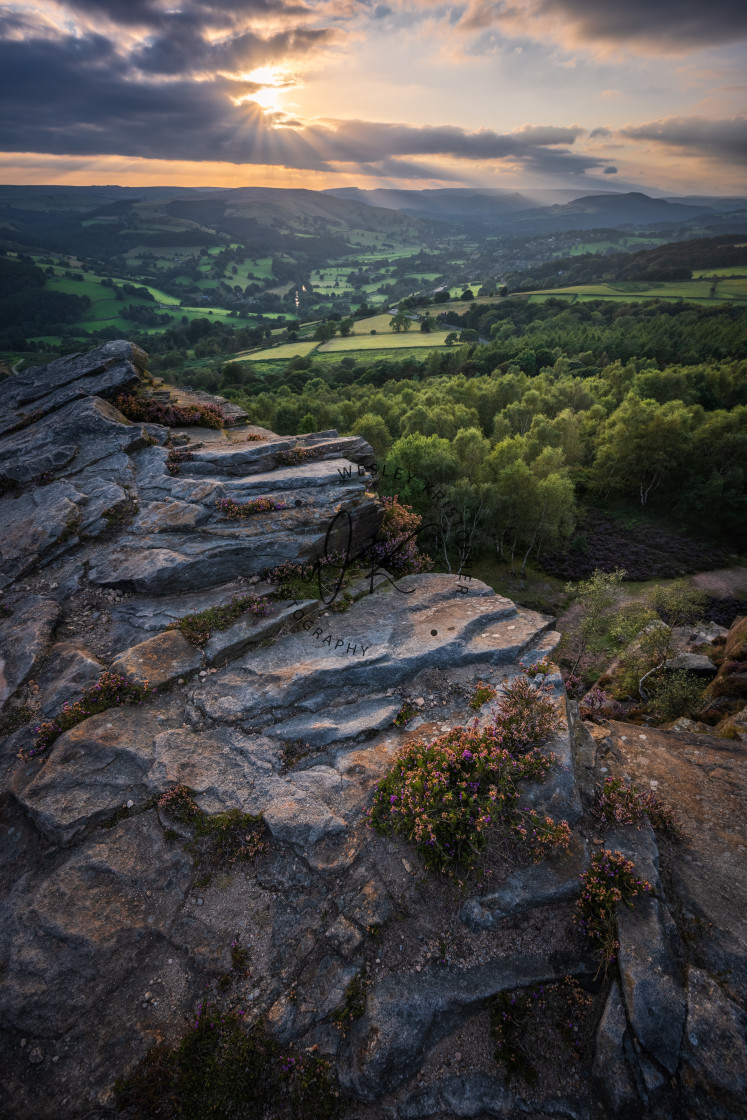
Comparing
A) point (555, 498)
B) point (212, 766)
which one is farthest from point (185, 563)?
point (555, 498)

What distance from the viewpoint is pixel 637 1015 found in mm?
7668

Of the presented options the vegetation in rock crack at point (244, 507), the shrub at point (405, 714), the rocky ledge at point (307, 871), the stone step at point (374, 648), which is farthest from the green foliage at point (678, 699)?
the vegetation in rock crack at point (244, 507)

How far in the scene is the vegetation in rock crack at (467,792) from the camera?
30.5ft

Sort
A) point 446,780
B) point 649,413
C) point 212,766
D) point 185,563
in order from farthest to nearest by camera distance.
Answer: point 649,413 < point 185,563 < point 212,766 < point 446,780

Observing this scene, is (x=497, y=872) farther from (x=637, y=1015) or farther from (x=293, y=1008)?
(x=293, y=1008)

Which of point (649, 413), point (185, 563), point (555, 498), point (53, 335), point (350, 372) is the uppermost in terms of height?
point (185, 563)

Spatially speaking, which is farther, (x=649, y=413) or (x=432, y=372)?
(x=432, y=372)

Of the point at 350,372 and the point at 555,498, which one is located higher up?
the point at 555,498

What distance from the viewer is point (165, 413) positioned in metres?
23.8

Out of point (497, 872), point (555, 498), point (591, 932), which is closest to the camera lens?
point (591, 932)

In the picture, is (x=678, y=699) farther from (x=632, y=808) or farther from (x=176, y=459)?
(x=176, y=459)

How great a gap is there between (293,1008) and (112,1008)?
3.32 meters

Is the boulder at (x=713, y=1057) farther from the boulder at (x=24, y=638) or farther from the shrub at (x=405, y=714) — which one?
the boulder at (x=24, y=638)

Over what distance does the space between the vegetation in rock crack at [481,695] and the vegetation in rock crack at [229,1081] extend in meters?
7.53
